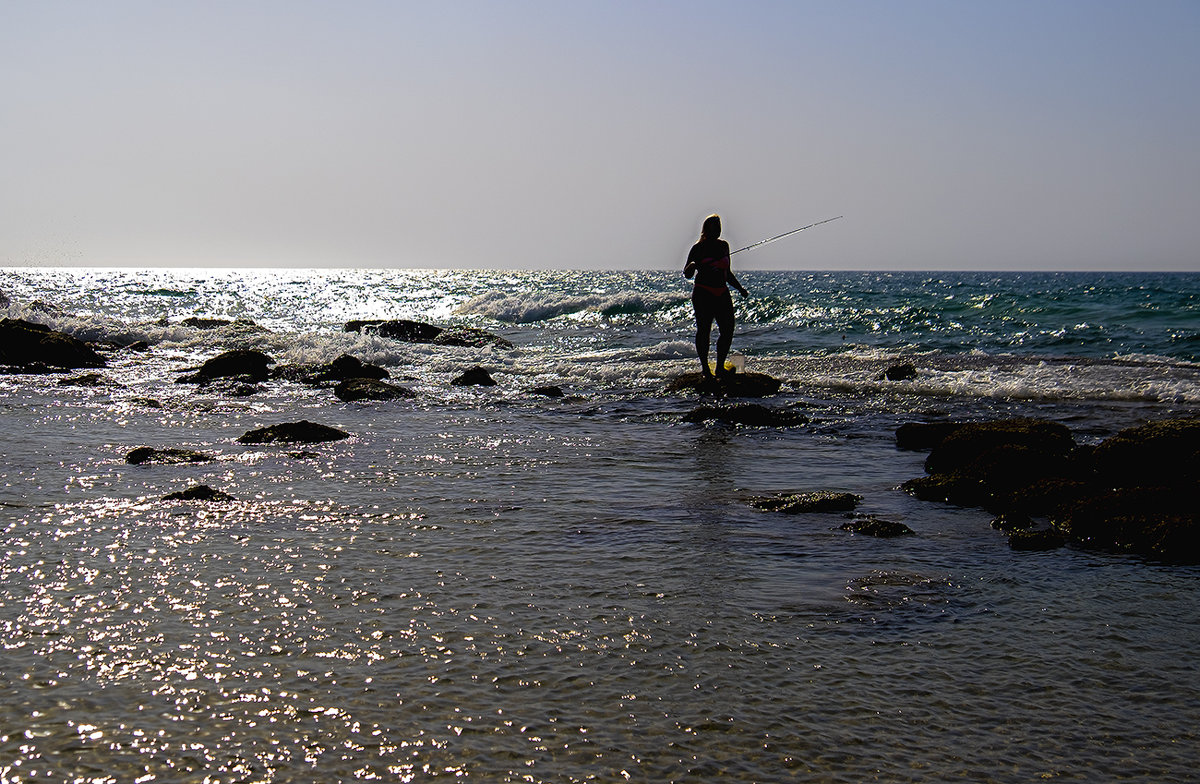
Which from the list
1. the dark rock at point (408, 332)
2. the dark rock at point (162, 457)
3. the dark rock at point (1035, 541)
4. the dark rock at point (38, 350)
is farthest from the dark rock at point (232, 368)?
the dark rock at point (1035, 541)

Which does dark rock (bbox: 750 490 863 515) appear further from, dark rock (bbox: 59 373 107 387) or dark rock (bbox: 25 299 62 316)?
dark rock (bbox: 25 299 62 316)

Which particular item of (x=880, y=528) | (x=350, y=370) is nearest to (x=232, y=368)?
(x=350, y=370)

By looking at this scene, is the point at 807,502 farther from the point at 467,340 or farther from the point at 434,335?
the point at 434,335

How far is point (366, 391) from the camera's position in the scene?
12.3 metres

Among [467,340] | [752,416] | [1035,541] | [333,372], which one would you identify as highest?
[467,340]

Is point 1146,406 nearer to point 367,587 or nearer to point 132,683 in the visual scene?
point 367,587

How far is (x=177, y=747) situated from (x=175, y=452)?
5156mm

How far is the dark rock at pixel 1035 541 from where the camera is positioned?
486 cm

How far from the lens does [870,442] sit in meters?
8.76

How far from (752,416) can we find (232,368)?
884 cm

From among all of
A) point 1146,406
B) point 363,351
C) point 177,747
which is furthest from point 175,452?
point 363,351

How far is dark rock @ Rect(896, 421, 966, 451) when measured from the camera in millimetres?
8469

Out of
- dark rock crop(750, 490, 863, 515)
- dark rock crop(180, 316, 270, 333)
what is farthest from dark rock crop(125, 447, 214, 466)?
dark rock crop(180, 316, 270, 333)

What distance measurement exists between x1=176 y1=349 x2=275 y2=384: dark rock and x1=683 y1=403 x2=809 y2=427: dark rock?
760cm
